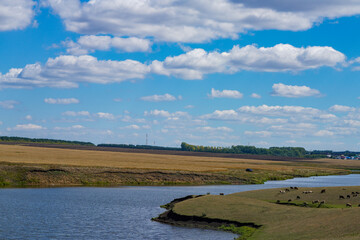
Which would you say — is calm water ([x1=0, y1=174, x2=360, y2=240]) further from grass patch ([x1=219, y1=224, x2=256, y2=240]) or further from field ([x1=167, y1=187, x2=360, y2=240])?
field ([x1=167, y1=187, x2=360, y2=240])

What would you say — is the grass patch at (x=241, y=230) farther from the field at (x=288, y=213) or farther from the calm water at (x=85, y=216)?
the calm water at (x=85, y=216)

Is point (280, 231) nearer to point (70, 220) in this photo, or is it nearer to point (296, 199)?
point (296, 199)

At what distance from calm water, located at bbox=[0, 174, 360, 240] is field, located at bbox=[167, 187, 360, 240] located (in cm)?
420

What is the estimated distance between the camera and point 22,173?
8825 centimetres

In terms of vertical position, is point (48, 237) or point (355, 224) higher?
point (355, 224)


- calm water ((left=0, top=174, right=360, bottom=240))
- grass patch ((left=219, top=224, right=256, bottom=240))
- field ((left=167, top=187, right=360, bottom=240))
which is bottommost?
calm water ((left=0, top=174, right=360, bottom=240))

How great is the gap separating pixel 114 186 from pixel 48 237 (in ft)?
164

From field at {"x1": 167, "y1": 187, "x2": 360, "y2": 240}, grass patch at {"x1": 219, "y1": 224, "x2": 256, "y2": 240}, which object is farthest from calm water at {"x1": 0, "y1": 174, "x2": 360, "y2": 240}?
field at {"x1": 167, "y1": 187, "x2": 360, "y2": 240}

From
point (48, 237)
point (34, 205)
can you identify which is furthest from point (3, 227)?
point (34, 205)

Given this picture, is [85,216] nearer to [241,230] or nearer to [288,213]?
[241,230]

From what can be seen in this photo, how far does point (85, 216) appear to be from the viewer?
51.6 meters

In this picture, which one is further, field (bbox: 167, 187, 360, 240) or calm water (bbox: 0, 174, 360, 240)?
calm water (bbox: 0, 174, 360, 240)

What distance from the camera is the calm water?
1663 inches

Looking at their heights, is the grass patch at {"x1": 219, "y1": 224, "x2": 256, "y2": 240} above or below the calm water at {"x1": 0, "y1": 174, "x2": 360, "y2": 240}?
above
